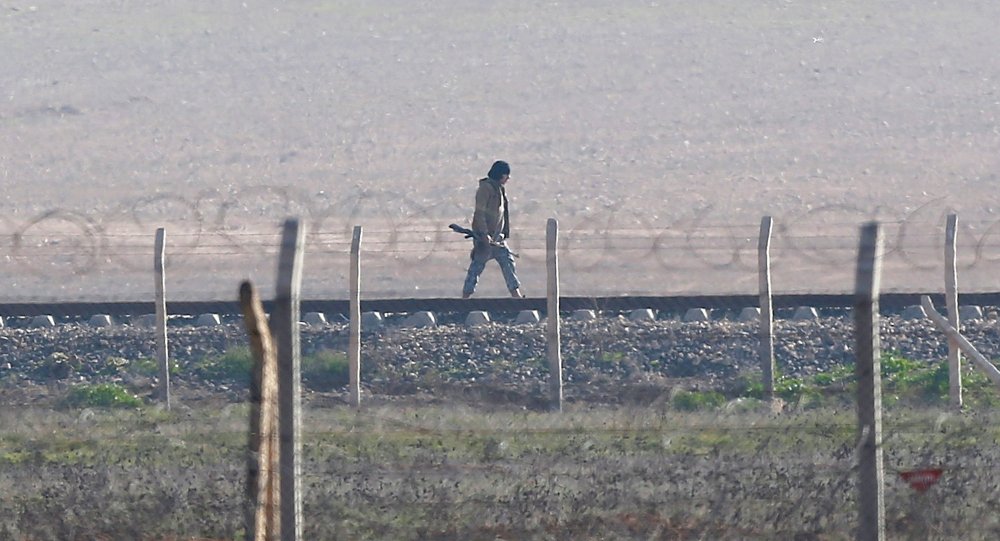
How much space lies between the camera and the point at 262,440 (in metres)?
6.52

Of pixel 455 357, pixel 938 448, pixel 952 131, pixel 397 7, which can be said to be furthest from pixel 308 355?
pixel 397 7

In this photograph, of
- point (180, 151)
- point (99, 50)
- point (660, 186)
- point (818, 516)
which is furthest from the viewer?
point (99, 50)

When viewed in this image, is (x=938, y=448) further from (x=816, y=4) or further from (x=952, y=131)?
(x=816, y=4)

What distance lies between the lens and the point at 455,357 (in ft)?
53.1

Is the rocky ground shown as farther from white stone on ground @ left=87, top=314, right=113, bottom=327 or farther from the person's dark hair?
the person's dark hair

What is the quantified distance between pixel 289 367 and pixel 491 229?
457 inches

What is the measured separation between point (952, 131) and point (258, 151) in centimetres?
1784

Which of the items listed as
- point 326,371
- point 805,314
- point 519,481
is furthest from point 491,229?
point 519,481

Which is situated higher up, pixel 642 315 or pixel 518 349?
pixel 642 315

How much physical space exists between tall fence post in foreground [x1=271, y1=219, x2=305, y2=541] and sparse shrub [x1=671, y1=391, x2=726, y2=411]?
5.68 meters

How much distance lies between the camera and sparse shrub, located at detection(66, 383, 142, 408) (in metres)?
13.8

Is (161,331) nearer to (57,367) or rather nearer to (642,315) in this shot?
(57,367)

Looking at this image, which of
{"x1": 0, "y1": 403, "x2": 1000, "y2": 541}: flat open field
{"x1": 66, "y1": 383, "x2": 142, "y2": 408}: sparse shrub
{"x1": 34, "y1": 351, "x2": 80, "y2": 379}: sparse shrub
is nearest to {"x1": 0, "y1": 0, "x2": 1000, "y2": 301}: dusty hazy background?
{"x1": 34, "y1": 351, "x2": 80, "y2": 379}: sparse shrub

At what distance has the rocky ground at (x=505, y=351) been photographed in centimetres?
1539
